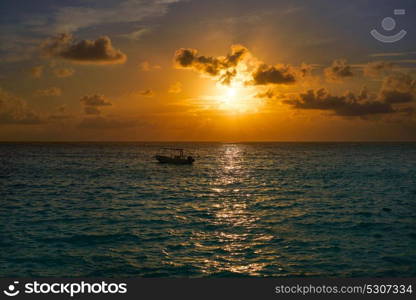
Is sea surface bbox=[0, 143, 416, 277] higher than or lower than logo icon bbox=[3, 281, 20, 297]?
lower

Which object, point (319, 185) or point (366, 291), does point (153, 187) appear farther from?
point (366, 291)

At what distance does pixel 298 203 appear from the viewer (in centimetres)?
3984

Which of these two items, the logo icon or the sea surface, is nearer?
the logo icon

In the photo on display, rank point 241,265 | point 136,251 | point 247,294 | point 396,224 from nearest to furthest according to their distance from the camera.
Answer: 1. point 247,294
2. point 241,265
3. point 136,251
4. point 396,224

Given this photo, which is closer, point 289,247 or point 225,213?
point 289,247


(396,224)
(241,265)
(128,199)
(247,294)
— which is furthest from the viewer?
(128,199)

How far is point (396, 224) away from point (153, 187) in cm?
3579

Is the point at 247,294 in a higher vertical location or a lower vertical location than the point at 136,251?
higher

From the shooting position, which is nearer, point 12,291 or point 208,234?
point 12,291

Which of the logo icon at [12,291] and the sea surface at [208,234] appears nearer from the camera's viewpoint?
the logo icon at [12,291]

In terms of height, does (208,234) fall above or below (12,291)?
below

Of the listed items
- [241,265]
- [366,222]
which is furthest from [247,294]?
[366,222]

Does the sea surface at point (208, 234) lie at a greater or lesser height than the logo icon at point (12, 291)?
lesser

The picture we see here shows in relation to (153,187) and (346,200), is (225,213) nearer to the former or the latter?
(346,200)
